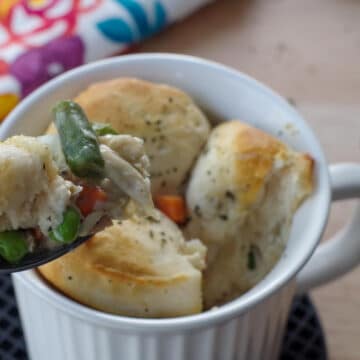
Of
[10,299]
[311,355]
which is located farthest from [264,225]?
→ [10,299]

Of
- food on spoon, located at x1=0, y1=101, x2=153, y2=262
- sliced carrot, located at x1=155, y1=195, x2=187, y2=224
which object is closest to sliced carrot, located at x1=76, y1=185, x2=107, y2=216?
food on spoon, located at x1=0, y1=101, x2=153, y2=262

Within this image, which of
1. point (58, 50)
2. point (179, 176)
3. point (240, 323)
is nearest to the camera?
point (240, 323)

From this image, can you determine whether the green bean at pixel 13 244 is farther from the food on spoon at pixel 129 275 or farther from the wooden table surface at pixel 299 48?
the wooden table surface at pixel 299 48

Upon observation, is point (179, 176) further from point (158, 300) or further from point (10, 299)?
point (10, 299)

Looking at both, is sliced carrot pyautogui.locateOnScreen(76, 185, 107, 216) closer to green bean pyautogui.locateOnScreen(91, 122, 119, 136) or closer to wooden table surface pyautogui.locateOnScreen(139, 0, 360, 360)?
green bean pyautogui.locateOnScreen(91, 122, 119, 136)

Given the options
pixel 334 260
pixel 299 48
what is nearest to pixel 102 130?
pixel 334 260

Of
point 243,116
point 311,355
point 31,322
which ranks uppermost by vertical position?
point 243,116

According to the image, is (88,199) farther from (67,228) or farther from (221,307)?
(221,307)
